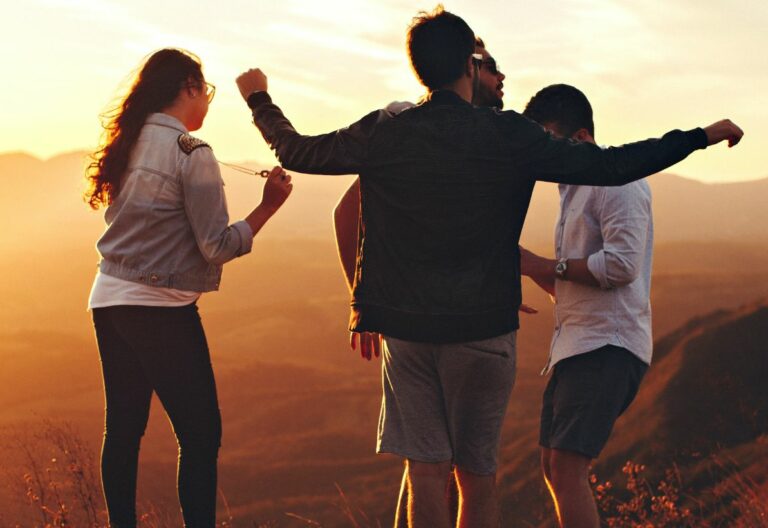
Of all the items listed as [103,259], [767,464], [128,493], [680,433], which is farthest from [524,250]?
[680,433]

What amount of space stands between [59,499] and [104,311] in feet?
6.19

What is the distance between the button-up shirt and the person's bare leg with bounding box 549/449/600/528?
36 centimetres

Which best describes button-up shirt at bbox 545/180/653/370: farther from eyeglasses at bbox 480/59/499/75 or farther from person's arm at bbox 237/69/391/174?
person's arm at bbox 237/69/391/174

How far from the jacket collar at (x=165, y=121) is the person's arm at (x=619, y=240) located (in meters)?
1.49

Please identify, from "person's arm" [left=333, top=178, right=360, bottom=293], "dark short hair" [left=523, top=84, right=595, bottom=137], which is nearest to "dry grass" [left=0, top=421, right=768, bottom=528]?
"person's arm" [left=333, top=178, right=360, bottom=293]

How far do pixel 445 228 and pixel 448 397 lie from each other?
53 cm

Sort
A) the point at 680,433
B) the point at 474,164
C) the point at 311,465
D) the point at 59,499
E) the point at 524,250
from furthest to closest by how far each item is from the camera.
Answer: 1. the point at 311,465
2. the point at 680,433
3. the point at 59,499
4. the point at 524,250
5. the point at 474,164

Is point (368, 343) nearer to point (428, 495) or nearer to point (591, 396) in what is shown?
point (428, 495)

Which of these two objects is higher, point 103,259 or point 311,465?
point 103,259

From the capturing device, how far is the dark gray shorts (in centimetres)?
325

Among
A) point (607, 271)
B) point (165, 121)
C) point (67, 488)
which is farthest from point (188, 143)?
point (67, 488)

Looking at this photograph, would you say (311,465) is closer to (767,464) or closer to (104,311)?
(767,464)

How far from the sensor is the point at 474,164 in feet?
8.91

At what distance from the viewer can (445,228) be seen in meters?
2.72
